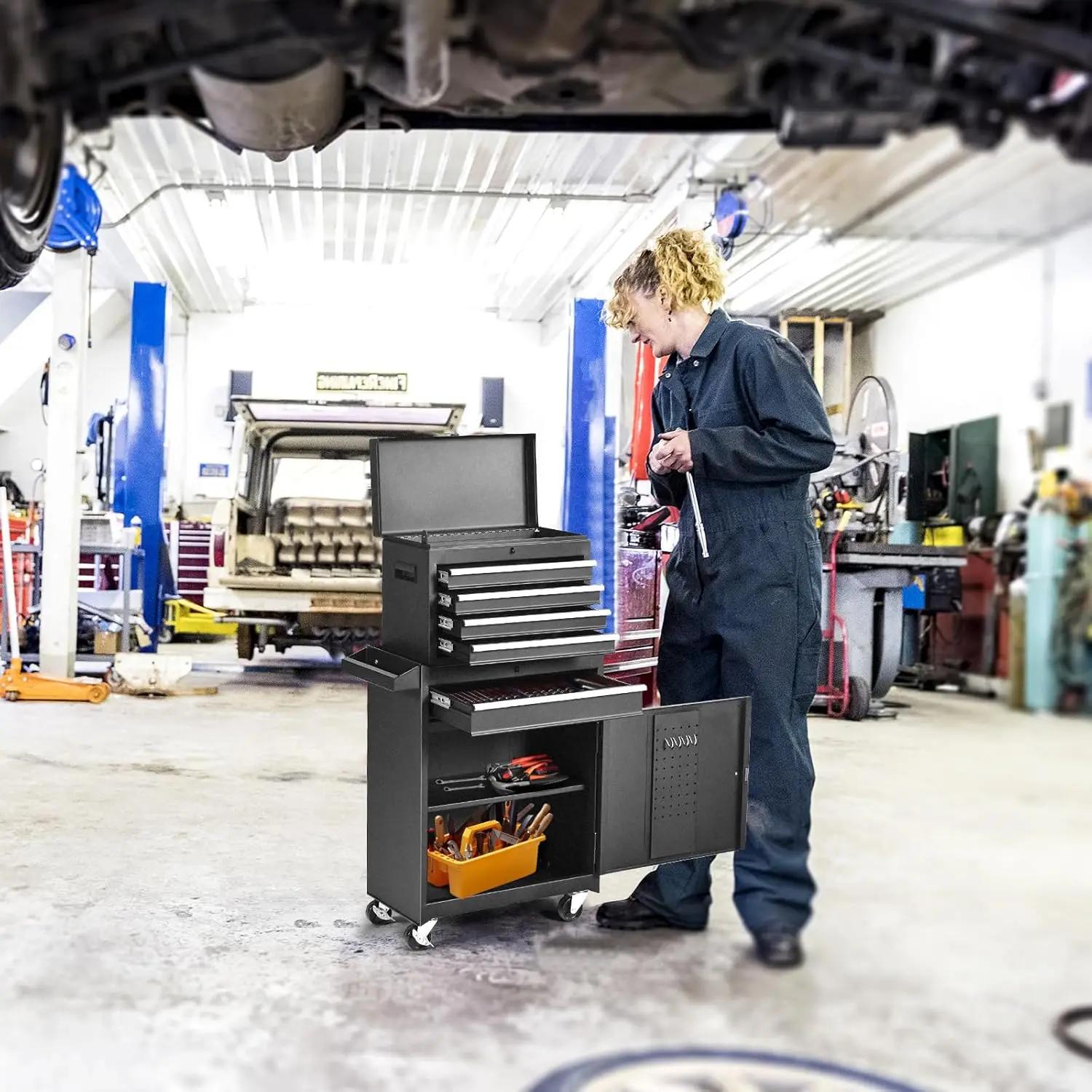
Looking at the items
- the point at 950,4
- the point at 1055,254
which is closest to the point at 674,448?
the point at 1055,254

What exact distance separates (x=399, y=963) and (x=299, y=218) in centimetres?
349

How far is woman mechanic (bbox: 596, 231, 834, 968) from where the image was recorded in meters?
2.02

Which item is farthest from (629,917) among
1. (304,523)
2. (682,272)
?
(304,523)

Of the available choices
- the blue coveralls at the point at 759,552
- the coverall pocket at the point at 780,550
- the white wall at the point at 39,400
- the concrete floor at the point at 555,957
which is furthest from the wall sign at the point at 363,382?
the coverall pocket at the point at 780,550

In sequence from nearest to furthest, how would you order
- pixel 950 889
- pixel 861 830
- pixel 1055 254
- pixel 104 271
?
pixel 1055 254 → pixel 950 889 → pixel 861 830 → pixel 104 271

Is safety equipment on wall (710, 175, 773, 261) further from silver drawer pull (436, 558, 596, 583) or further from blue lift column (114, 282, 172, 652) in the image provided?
blue lift column (114, 282, 172, 652)

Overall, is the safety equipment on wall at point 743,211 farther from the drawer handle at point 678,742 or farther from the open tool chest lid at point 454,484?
the drawer handle at point 678,742

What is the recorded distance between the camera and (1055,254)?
1.25m

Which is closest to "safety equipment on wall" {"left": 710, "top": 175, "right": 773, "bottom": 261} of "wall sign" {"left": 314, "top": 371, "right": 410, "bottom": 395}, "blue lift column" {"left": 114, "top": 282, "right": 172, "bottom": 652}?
"blue lift column" {"left": 114, "top": 282, "right": 172, "bottom": 652}

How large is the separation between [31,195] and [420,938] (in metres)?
1.49

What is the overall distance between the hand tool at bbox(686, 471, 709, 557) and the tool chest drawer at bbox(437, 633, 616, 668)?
0.31 metres

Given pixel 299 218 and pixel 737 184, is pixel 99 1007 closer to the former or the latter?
pixel 737 184

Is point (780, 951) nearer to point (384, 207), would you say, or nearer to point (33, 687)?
point (384, 207)

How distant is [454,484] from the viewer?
240cm
